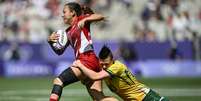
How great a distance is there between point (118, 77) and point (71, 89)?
1031cm

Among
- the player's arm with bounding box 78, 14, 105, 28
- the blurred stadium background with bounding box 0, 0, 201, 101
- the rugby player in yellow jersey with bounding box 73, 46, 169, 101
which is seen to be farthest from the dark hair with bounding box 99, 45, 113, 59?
the blurred stadium background with bounding box 0, 0, 201, 101

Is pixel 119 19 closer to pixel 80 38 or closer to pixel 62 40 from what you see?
pixel 62 40

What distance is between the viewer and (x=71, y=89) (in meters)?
19.9

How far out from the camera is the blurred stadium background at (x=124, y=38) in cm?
2411

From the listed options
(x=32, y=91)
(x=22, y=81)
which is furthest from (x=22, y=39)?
(x=32, y=91)

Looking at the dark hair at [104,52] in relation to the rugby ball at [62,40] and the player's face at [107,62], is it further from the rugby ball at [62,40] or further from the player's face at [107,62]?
the rugby ball at [62,40]

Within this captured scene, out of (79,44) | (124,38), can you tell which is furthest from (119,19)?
(79,44)

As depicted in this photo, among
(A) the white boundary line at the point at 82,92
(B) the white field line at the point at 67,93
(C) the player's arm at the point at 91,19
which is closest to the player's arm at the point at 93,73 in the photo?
(C) the player's arm at the point at 91,19

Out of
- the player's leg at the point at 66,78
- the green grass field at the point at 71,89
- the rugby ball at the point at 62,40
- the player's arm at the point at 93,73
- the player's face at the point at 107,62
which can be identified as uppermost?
the rugby ball at the point at 62,40

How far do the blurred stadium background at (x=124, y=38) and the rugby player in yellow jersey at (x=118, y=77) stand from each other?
11.9 metres

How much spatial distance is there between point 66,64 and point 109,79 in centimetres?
1439

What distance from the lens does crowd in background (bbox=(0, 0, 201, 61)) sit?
25.2 meters

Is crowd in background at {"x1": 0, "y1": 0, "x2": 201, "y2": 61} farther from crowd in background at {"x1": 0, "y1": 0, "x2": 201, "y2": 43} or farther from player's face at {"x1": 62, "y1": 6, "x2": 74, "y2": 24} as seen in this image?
player's face at {"x1": 62, "y1": 6, "x2": 74, "y2": 24}

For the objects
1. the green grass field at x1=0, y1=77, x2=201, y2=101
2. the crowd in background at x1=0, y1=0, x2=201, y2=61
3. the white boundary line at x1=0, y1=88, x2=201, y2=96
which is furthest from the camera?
the crowd in background at x1=0, y1=0, x2=201, y2=61
